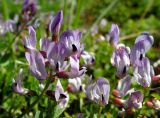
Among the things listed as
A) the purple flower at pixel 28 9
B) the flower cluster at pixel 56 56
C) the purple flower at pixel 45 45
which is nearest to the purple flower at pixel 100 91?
the flower cluster at pixel 56 56

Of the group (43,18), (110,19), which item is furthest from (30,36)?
(110,19)

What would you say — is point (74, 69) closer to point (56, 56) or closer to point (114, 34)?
point (56, 56)

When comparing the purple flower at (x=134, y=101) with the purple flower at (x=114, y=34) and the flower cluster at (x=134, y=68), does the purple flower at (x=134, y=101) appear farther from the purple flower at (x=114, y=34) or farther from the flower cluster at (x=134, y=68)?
the purple flower at (x=114, y=34)

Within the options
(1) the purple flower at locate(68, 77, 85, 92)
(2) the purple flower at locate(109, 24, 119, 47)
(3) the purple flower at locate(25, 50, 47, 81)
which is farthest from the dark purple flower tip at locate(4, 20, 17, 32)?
(3) the purple flower at locate(25, 50, 47, 81)

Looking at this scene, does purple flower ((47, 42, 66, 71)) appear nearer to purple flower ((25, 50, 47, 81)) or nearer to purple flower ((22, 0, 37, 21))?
purple flower ((25, 50, 47, 81))

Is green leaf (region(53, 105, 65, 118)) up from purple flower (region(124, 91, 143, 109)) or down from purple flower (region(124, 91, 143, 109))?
down

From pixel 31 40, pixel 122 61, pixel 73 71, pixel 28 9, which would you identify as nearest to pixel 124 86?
pixel 122 61

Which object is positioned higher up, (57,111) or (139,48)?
(139,48)
